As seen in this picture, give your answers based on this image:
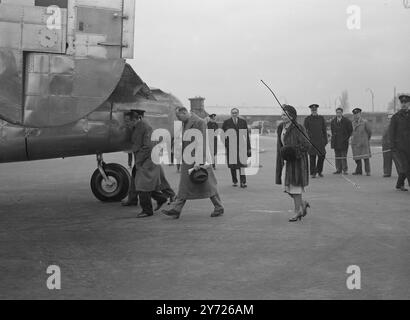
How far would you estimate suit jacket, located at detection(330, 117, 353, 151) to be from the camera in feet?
50.6

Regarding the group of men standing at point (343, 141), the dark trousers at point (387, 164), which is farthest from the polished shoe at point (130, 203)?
the dark trousers at point (387, 164)

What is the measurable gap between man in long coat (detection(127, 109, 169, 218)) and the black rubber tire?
1432 millimetres

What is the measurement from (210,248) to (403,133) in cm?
620

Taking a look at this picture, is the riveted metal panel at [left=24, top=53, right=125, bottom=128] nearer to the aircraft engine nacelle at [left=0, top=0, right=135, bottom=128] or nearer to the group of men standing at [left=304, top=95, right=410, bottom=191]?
the aircraft engine nacelle at [left=0, top=0, right=135, bottom=128]

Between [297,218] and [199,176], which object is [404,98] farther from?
[199,176]

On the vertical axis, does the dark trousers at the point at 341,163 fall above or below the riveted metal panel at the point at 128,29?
below

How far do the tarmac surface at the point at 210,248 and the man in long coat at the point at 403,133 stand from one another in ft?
2.30

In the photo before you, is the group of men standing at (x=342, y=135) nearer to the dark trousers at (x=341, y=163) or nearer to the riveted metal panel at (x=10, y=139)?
the dark trousers at (x=341, y=163)

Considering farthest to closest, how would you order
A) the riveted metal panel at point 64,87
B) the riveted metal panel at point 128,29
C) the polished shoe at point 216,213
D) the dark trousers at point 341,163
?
the dark trousers at point 341,163 → the polished shoe at point 216,213 → the riveted metal panel at point 128,29 → the riveted metal panel at point 64,87

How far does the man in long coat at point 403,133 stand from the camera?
408 inches

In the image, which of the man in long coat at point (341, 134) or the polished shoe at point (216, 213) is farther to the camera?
the man in long coat at point (341, 134)

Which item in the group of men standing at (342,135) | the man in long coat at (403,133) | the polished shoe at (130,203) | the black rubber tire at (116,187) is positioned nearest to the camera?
the polished shoe at (130,203)

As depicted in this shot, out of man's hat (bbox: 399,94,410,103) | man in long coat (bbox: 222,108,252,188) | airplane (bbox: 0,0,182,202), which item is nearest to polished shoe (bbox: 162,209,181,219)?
airplane (bbox: 0,0,182,202)
